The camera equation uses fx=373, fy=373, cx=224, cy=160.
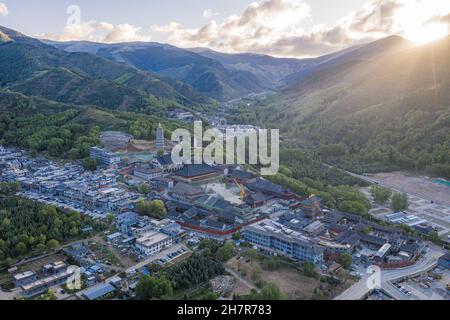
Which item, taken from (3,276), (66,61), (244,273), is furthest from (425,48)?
(66,61)

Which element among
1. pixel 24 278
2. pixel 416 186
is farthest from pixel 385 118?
pixel 24 278

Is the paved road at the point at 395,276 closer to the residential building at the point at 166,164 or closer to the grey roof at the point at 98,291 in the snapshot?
the grey roof at the point at 98,291

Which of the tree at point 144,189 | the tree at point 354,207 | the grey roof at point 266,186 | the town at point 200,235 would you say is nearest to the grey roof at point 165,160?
the town at point 200,235

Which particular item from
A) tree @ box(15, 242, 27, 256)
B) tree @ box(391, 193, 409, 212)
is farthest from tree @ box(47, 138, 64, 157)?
tree @ box(391, 193, 409, 212)

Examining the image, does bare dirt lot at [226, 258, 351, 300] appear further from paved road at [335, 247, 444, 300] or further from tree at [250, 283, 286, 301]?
tree at [250, 283, 286, 301]

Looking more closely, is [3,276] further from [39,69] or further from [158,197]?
[39,69]
